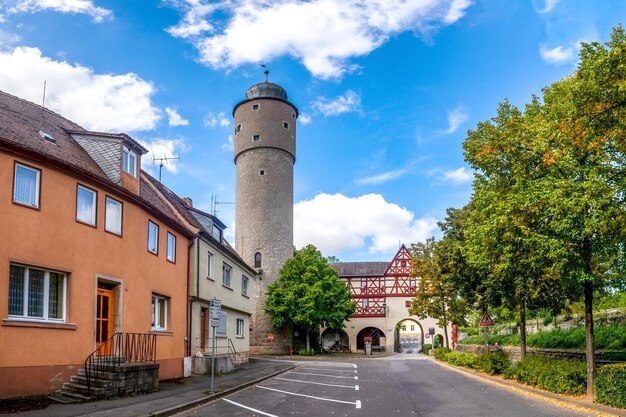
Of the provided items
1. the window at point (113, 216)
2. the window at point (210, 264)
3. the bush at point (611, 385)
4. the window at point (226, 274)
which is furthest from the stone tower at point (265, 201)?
the bush at point (611, 385)

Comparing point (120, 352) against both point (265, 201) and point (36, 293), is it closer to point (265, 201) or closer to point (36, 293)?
point (36, 293)

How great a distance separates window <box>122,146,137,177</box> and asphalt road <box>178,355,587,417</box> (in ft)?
27.4

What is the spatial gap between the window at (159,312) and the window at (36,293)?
5944 millimetres

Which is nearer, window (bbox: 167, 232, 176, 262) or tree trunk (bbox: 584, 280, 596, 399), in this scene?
tree trunk (bbox: 584, 280, 596, 399)

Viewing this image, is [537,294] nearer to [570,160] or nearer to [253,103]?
[570,160]

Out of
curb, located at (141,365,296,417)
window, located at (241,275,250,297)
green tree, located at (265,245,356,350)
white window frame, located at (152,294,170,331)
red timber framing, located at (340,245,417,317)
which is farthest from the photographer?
red timber framing, located at (340,245,417,317)

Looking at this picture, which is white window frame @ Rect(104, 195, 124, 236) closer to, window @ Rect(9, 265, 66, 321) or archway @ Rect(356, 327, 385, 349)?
window @ Rect(9, 265, 66, 321)

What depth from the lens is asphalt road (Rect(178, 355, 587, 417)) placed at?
46.1ft

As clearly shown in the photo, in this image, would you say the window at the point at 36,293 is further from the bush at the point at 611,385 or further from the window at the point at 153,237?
the bush at the point at 611,385

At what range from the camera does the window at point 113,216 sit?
18062mm

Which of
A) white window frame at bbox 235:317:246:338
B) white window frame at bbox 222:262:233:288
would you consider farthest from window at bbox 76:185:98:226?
white window frame at bbox 235:317:246:338

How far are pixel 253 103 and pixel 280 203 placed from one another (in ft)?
30.9

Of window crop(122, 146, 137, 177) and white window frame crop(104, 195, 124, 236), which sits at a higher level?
window crop(122, 146, 137, 177)

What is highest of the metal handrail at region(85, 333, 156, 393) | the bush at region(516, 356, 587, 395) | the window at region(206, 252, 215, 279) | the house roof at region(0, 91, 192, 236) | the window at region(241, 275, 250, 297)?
the house roof at region(0, 91, 192, 236)
